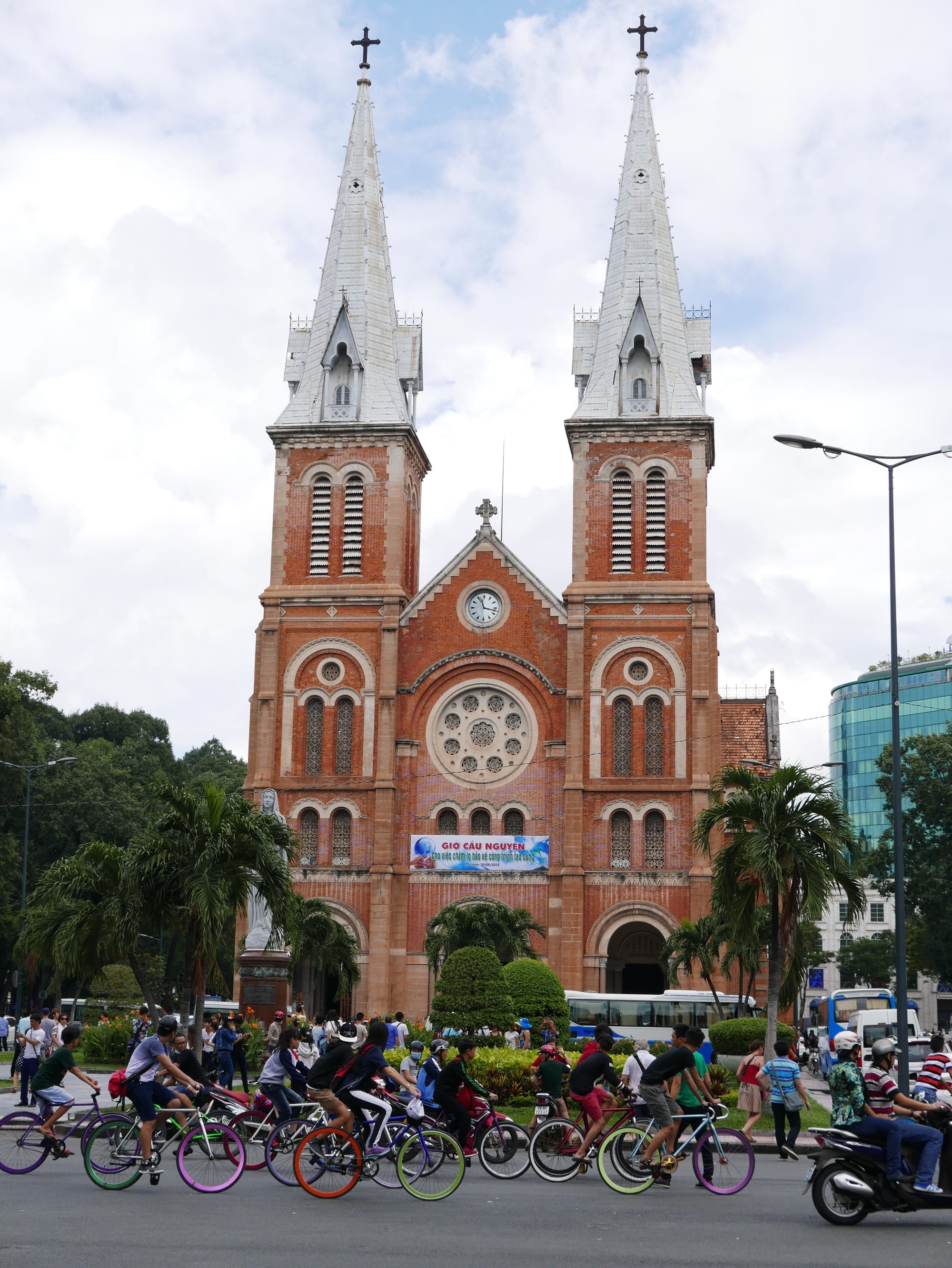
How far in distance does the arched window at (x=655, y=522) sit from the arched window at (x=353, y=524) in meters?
10.4

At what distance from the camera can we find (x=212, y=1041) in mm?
27438

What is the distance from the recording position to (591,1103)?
17.3m

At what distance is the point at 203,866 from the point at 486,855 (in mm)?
27667

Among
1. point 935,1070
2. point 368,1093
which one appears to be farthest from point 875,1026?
point 368,1093

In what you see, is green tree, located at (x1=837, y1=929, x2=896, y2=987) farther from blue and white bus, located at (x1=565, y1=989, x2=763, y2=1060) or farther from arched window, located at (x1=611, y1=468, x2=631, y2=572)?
blue and white bus, located at (x1=565, y1=989, x2=763, y2=1060)

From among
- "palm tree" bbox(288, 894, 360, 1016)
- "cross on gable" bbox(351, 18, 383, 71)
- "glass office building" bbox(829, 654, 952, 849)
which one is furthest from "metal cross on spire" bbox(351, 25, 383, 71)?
"glass office building" bbox(829, 654, 952, 849)

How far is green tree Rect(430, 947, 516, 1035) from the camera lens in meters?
32.2

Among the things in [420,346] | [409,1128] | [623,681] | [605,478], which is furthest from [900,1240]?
[420,346]

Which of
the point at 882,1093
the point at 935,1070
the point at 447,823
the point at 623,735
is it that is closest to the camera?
the point at 882,1093

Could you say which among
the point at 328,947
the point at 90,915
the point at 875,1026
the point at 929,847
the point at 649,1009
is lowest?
the point at 875,1026

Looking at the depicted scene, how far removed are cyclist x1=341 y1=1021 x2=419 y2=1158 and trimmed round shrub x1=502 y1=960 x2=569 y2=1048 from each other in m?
17.5

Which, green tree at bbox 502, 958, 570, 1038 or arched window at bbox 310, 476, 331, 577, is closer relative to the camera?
green tree at bbox 502, 958, 570, 1038

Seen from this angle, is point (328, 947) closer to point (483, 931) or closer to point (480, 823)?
point (483, 931)

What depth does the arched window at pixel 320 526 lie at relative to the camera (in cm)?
5741
